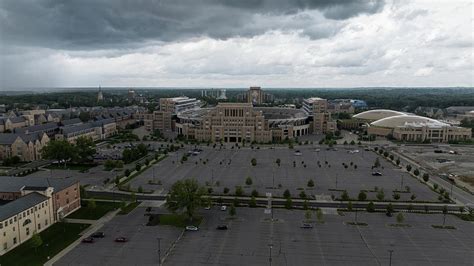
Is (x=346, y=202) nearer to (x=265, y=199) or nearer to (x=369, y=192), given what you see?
(x=369, y=192)

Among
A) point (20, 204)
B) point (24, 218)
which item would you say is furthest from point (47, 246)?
point (20, 204)

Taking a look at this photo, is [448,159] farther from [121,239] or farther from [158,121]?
[158,121]

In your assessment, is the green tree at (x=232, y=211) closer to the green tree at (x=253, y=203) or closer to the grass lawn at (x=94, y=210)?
the green tree at (x=253, y=203)

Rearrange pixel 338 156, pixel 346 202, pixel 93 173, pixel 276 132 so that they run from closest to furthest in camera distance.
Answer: pixel 346 202 < pixel 93 173 < pixel 338 156 < pixel 276 132

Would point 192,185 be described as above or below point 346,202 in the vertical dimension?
above

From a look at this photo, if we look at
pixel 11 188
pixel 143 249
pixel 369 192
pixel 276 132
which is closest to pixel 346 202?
pixel 369 192
